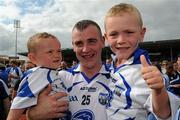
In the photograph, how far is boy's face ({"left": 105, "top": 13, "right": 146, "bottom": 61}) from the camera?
233cm

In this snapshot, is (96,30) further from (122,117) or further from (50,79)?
(122,117)

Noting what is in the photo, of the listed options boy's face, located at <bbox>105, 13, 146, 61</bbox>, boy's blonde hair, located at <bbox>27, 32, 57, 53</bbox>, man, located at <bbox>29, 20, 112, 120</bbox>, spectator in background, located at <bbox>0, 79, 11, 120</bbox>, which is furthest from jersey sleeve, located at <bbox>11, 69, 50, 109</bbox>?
spectator in background, located at <bbox>0, 79, 11, 120</bbox>

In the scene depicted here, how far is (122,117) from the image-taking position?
2.30m

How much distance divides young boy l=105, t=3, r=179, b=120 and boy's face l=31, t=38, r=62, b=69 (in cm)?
92

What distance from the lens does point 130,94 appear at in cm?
221

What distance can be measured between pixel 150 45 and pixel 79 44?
89.4ft

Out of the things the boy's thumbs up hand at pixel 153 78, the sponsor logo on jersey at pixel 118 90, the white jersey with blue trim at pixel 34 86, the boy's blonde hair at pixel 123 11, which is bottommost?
the white jersey with blue trim at pixel 34 86

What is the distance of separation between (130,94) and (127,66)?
0.23 meters

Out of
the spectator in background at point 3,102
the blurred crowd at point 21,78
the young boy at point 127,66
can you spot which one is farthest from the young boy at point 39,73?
the spectator in background at point 3,102

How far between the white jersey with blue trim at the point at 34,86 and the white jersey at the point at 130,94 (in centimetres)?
84

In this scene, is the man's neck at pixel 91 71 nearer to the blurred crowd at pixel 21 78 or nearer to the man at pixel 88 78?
the man at pixel 88 78

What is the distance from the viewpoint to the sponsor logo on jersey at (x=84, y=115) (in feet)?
9.17

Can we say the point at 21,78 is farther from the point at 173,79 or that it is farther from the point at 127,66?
the point at 173,79

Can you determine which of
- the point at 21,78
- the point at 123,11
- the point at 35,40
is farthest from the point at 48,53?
the point at 123,11
